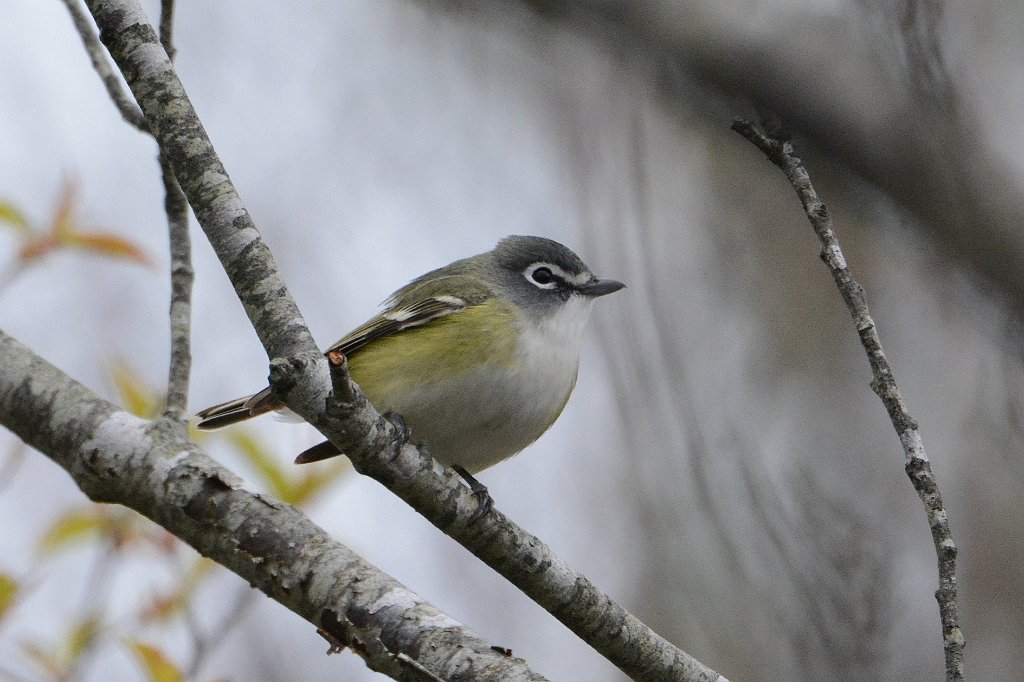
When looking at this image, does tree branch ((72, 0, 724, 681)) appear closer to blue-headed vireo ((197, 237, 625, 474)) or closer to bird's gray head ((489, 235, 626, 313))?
blue-headed vireo ((197, 237, 625, 474))

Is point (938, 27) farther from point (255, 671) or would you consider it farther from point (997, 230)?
point (255, 671)

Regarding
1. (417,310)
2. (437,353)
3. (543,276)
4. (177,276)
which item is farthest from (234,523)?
(543,276)

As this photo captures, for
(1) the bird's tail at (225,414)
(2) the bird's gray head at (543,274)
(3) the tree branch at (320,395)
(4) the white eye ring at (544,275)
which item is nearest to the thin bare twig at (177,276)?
(3) the tree branch at (320,395)

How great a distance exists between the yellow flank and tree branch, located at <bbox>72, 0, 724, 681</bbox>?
112 centimetres

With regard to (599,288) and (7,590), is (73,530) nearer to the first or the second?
(7,590)

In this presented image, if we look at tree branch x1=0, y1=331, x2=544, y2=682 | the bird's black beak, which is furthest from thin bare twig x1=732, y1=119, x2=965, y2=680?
the bird's black beak

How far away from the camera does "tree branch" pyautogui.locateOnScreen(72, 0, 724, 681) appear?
2477 millimetres

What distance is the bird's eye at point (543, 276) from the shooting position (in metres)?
4.85

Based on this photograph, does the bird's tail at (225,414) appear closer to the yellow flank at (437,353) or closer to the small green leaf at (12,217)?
the yellow flank at (437,353)

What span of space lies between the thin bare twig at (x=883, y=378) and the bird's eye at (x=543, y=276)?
240cm

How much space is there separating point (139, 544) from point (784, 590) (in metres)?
2.99

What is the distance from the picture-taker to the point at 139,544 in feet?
14.8

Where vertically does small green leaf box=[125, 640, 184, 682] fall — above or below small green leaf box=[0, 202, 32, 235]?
below

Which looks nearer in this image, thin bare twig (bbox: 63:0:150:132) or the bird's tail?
thin bare twig (bbox: 63:0:150:132)
